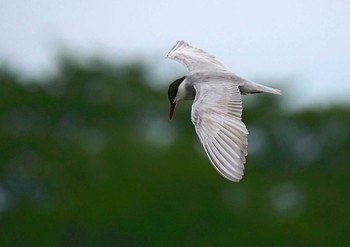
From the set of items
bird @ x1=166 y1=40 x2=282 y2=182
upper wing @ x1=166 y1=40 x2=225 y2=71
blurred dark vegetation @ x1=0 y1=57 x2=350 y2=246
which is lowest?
blurred dark vegetation @ x1=0 y1=57 x2=350 y2=246

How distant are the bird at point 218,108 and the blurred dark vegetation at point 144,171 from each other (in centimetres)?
2087

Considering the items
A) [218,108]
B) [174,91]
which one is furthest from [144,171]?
[218,108]

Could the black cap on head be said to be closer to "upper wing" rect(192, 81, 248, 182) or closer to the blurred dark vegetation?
"upper wing" rect(192, 81, 248, 182)

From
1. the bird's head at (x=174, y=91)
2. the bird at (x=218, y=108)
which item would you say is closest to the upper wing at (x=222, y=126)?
the bird at (x=218, y=108)

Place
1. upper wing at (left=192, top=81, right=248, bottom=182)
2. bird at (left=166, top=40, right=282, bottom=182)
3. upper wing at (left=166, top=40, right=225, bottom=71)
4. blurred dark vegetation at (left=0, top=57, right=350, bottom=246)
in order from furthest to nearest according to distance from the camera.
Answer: blurred dark vegetation at (left=0, top=57, right=350, bottom=246), upper wing at (left=166, top=40, right=225, bottom=71), bird at (left=166, top=40, right=282, bottom=182), upper wing at (left=192, top=81, right=248, bottom=182)

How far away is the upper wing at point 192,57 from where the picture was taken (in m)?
18.7

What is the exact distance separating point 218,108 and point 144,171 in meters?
27.3

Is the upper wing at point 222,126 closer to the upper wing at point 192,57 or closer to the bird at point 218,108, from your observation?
the bird at point 218,108

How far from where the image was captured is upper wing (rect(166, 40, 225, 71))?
1870cm

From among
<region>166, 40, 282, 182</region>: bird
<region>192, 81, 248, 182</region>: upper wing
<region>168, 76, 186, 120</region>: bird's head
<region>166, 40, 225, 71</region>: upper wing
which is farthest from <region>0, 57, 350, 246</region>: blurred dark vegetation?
<region>192, 81, 248, 182</region>: upper wing

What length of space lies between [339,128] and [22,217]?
931 cm

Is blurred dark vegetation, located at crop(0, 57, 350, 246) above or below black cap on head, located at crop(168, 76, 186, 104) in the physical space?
below

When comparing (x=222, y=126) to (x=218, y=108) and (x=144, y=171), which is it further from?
(x=144, y=171)

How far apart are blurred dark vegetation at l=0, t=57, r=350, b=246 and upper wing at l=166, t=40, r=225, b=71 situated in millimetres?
19106
